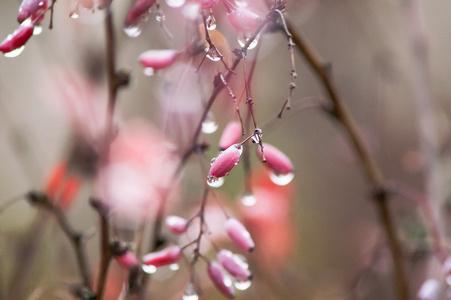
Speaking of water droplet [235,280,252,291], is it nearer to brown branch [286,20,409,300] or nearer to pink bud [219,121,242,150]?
pink bud [219,121,242,150]

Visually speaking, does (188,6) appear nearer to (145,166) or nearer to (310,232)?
(145,166)

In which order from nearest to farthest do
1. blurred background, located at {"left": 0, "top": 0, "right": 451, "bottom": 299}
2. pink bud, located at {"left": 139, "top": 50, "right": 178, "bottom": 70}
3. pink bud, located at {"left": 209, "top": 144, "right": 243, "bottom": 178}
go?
1. pink bud, located at {"left": 209, "top": 144, "right": 243, "bottom": 178}
2. pink bud, located at {"left": 139, "top": 50, "right": 178, "bottom": 70}
3. blurred background, located at {"left": 0, "top": 0, "right": 451, "bottom": 299}

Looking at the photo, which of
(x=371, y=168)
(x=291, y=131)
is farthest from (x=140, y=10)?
(x=291, y=131)

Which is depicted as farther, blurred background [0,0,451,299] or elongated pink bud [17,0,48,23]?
blurred background [0,0,451,299]

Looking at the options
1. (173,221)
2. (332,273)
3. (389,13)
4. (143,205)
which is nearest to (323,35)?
(389,13)

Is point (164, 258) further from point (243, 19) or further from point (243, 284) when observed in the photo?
point (243, 19)

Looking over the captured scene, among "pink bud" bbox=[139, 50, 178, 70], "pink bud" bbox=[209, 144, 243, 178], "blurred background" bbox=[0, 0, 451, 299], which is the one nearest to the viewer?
"pink bud" bbox=[209, 144, 243, 178]

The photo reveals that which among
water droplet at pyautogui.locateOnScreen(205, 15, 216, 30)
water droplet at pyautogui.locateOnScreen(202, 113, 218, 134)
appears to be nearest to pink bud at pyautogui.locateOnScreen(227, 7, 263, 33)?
water droplet at pyautogui.locateOnScreen(205, 15, 216, 30)
